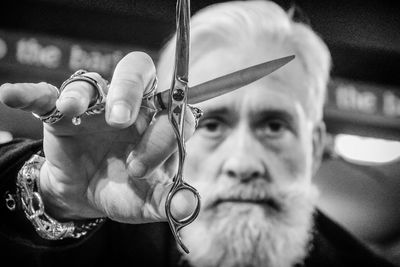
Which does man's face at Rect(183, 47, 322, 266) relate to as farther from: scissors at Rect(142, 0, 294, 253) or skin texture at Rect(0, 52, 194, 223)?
scissors at Rect(142, 0, 294, 253)

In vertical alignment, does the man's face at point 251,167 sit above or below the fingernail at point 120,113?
below

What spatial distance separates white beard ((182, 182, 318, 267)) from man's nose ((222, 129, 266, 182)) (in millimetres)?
36

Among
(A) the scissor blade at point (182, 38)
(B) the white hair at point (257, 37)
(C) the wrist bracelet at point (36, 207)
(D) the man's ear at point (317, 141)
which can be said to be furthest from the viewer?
(D) the man's ear at point (317, 141)

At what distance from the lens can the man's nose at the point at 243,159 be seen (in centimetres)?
126

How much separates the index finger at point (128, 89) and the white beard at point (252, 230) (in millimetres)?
750

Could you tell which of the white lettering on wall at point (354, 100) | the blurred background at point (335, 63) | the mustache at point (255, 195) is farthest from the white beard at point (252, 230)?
the white lettering on wall at point (354, 100)

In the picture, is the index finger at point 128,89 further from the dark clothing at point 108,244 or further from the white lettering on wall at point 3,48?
the white lettering on wall at point 3,48

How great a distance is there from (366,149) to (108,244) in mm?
1537

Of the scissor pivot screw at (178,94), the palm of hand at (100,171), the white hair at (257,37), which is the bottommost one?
the white hair at (257,37)

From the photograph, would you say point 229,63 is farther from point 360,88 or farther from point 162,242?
point 360,88

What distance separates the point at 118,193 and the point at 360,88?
1715mm

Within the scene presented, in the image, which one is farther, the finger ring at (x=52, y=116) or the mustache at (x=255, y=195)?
the mustache at (x=255, y=195)

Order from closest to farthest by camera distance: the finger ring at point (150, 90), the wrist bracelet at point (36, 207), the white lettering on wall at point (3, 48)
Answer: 1. the finger ring at point (150, 90)
2. the wrist bracelet at point (36, 207)
3. the white lettering on wall at point (3, 48)

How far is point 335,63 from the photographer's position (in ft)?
7.02
